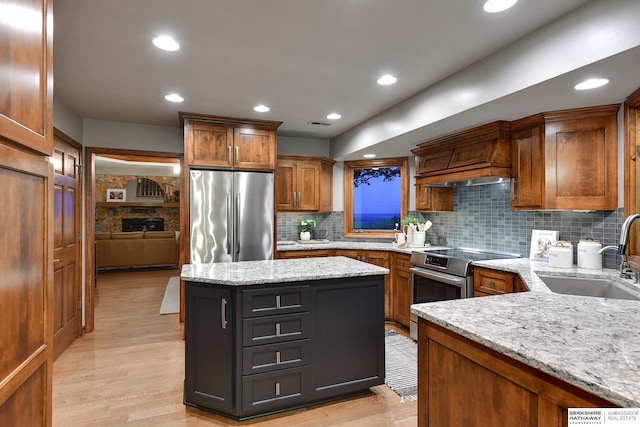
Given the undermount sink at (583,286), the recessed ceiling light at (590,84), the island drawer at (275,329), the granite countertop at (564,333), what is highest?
the recessed ceiling light at (590,84)

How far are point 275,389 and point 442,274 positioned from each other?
6.21 ft

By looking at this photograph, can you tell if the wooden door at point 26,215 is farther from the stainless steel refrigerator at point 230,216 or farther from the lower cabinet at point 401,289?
the lower cabinet at point 401,289

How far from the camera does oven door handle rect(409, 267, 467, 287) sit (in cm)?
309

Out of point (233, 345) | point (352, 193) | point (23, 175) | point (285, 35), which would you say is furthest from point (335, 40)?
point (352, 193)

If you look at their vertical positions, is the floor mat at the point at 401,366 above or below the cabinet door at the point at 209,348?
below

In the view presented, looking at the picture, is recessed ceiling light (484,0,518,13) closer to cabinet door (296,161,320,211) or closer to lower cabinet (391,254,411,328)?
lower cabinet (391,254,411,328)

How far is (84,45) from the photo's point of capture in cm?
229

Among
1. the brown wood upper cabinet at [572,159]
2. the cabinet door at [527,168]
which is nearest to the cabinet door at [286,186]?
the cabinet door at [527,168]

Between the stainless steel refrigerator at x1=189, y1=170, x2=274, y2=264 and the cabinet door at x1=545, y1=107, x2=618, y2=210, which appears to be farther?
the stainless steel refrigerator at x1=189, y1=170, x2=274, y2=264

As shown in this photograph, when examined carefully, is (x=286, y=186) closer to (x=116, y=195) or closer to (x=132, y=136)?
(x=132, y=136)

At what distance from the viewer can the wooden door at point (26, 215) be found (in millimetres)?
Result: 977

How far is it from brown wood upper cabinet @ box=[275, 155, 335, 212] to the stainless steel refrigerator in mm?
652

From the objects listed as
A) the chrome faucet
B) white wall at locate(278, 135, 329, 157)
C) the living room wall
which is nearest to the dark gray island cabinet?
the chrome faucet

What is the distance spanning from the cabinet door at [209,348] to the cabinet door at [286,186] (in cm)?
259
